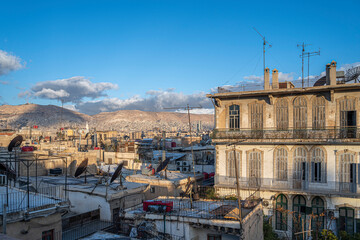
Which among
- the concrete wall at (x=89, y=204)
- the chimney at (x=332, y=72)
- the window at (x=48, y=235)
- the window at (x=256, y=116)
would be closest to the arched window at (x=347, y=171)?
the chimney at (x=332, y=72)

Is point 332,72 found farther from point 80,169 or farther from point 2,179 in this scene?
point 2,179

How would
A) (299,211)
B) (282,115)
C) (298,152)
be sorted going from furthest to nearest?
(282,115) → (298,152) → (299,211)

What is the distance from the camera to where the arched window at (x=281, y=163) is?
885 inches

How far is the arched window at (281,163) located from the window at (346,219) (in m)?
4.36

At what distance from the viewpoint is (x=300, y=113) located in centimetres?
2275

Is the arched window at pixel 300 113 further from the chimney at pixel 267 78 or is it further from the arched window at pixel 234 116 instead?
the arched window at pixel 234 116

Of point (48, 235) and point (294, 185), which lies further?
point (294, 185)

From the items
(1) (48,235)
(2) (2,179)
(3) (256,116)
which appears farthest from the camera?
(3) (256,116)

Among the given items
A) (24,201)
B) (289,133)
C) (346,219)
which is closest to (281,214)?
(346,219)

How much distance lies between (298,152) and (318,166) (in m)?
1.68

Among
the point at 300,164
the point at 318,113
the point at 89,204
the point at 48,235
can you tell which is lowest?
the point at 89,204

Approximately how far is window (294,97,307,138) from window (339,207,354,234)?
6075 millimetres

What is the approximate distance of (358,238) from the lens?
737 inches

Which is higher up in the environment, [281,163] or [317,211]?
[281,163]
